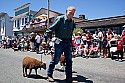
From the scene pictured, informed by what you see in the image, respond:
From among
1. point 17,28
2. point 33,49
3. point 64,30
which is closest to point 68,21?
point 64,30

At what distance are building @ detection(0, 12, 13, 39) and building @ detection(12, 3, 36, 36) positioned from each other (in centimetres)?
572

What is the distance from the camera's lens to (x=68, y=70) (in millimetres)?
6039

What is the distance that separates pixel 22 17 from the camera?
47.2 m

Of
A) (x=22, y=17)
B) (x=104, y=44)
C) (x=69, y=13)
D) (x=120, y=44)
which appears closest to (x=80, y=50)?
(x=104, y=44)

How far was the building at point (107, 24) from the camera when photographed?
69.8ft

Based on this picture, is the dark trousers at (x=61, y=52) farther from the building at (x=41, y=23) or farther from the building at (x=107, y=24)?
the building at (x=41, y=23)

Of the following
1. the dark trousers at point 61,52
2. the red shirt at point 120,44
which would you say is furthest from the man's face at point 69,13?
the red shirt at point 120,44

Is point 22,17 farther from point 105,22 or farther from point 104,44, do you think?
point 104,44

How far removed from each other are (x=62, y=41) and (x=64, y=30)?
1.05 feet

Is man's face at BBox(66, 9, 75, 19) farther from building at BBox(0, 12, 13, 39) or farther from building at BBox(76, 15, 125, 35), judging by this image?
building at BBox(0, 12, 13, 39)

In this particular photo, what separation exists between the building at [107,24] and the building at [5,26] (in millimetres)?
34513

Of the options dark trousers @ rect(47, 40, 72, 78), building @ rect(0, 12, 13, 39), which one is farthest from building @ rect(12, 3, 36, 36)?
dark trousers @ rect(47, 40, 72, 78)

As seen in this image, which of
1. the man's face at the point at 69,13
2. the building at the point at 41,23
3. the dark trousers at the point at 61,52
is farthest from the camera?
the building at the point at 41,23

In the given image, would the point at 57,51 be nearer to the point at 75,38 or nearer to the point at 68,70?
the point at 68,70
